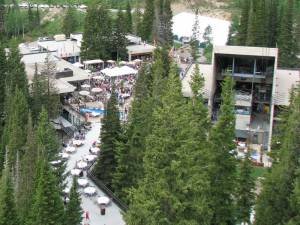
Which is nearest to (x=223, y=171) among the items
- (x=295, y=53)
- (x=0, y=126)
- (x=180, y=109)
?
(x=180, y=109)

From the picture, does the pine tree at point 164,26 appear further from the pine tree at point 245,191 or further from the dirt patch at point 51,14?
the pine tree at point 245,191

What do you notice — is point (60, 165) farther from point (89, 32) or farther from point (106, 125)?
point (89, 32)

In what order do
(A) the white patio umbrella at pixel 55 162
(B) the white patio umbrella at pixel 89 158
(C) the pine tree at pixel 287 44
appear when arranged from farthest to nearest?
(C) the pine tree at pixel 287 44
(B) the white patio umbrella at pixel 89 158
(A) the white patio umbrella at pixel 55 162

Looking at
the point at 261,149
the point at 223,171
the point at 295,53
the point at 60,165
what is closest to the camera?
the point at 223,171

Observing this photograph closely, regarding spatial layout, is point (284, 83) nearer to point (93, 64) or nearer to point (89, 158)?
point (89, 158)

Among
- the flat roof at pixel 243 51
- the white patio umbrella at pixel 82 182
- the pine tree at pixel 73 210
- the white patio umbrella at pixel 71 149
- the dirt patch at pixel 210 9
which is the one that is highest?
the dirt patch at pixel 210 9

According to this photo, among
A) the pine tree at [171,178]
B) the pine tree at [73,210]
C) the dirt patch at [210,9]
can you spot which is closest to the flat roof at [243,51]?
the pine tree at [73,210]

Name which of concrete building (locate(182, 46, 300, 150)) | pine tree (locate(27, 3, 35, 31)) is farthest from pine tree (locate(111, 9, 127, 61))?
pine tree (locate(27, 3, 35, 31))
